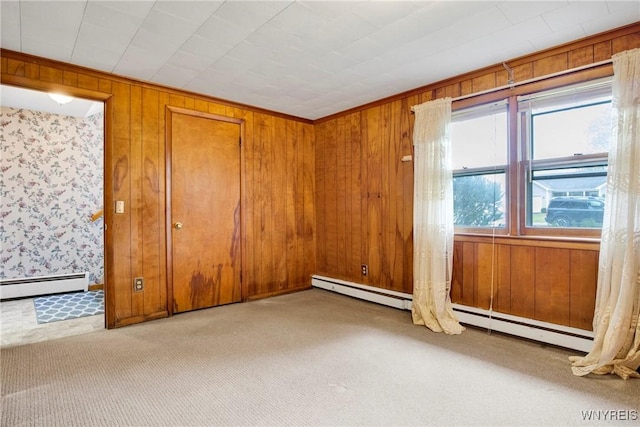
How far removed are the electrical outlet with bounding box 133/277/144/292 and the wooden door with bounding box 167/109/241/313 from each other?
10.9 inches

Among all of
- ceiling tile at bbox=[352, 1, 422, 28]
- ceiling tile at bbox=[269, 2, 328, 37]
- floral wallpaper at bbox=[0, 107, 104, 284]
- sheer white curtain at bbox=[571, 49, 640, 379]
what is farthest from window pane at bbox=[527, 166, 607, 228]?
floral wallpaper at bbox=[0, 107, 104, 284]

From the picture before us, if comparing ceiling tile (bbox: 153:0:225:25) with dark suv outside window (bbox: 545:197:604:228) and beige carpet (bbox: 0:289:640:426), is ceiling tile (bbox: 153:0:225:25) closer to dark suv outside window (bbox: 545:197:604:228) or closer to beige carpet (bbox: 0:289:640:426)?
beige carpet (bbox: 0:289:640:426)

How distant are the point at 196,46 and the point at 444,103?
2.25 metres

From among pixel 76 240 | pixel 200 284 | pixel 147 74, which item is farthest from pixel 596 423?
pixel 76 240

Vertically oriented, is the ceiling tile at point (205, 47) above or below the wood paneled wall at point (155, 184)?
above

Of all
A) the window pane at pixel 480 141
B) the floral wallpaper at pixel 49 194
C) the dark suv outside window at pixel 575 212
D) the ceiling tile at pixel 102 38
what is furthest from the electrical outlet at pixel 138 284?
the dark suv outside window at pixel 575 212

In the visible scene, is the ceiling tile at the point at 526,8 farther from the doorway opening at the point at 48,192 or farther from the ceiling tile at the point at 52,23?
the doorway opening at the point at 48,192

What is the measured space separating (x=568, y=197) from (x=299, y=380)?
8.14 feet

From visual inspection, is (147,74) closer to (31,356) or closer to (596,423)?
(31,356)

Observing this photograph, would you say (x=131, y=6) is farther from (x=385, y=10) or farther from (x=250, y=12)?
(x=385, y=10)

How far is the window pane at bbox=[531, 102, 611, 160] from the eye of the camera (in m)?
2.49

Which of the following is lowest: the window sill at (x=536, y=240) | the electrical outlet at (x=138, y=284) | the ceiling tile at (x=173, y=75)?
the electrical outlet at (x=138, y=284)

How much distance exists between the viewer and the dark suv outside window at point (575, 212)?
8.24 feet

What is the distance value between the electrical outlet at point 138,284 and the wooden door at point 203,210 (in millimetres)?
278
